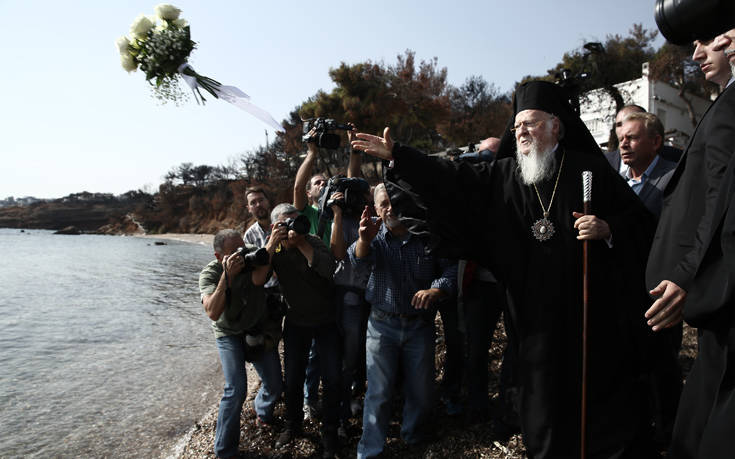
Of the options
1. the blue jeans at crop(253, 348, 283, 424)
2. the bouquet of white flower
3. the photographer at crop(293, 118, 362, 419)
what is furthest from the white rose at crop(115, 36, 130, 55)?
the blue jeans at crop(253, 348, 283, 424)

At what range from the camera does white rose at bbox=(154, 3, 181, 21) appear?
4137 mm

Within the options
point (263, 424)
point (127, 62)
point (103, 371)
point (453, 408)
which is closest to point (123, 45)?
point (127, 62)

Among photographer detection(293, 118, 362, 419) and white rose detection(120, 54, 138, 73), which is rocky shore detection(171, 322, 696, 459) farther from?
white rose detection(120, 54, 138, 73)

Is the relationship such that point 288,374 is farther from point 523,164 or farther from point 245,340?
point 523,164

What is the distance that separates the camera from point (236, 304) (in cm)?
395

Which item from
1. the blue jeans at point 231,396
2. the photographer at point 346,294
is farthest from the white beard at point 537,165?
the blue jeans at point 231,396

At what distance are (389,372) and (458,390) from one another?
Answer: 104 cm

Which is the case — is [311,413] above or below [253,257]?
below

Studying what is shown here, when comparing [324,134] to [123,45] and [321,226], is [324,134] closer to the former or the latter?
[321,226]

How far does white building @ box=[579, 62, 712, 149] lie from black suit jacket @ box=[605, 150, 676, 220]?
53.8 feet

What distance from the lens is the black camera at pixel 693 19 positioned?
77.2 inches

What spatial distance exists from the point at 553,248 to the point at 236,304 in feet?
8.59

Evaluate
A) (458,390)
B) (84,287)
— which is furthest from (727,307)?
(84,287)

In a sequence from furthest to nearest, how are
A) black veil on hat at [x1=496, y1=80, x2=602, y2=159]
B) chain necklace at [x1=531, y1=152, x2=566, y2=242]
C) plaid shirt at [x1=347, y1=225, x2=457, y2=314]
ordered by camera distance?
plaid shirt at [x1=347, y1=225, x2=457, y2=314] → black veil on hat at [x1=496, y1=80, x2=602, y2=159] → chain necklace at [x1=531, y1=152, x2=566, y2=242]
